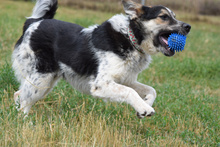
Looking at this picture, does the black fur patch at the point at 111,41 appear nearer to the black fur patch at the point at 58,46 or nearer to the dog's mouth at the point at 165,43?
the black fur patch at the point at 58,46

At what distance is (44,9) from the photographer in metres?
4.68

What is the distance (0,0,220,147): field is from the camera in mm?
3260

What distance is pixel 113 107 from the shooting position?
15.3ft

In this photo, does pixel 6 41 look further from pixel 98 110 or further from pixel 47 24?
pixel 98 110

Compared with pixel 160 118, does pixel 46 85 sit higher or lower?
higher

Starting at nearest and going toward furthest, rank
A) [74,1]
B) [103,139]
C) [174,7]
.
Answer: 1. [103,139]
2. [174,7]
3. [74,1]

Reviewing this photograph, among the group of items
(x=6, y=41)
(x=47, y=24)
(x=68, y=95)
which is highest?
(x=47, y=24)

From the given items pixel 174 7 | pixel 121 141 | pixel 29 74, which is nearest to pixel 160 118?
pixel 121 141

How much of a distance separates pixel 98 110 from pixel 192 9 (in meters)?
14.7

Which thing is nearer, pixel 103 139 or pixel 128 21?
pixel 103 139

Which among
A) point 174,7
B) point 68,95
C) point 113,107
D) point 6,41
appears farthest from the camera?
point 174,7

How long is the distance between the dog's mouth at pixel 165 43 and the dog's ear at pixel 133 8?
424 millimetres

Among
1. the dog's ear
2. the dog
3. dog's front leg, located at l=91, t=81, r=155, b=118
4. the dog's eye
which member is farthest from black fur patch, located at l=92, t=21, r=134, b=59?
the dog's eye

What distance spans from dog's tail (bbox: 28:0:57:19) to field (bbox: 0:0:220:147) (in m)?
1.17
